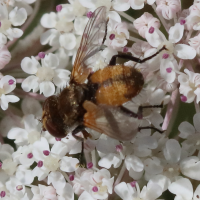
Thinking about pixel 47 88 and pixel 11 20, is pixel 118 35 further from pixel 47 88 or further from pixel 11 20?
pixel 11 20

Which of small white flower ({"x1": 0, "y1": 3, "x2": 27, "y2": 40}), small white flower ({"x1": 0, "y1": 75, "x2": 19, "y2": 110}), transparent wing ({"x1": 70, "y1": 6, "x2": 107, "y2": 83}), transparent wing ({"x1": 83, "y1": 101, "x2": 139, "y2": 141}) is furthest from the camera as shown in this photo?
small white flower ({"x1": 0, "y1": 3, "x2": 27, "y2": 40})

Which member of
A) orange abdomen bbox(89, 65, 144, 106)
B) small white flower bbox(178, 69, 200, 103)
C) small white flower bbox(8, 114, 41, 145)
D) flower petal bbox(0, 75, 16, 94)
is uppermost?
orange abdomen bbox(89, 65, 144, 106)

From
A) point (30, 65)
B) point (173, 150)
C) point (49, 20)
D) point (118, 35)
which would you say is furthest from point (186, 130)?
point (49, 20)

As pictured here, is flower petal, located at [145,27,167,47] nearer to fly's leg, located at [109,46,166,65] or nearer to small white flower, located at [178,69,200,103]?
fly's leg, located at [109,46,166,65]

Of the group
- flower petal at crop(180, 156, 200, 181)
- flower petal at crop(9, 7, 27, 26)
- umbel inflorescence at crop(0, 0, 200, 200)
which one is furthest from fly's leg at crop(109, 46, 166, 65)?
flower petal at crop(9, 7, 27, 26)

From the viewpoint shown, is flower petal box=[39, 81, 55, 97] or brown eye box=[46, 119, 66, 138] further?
flower petal box=[39, 81, 55, 97]

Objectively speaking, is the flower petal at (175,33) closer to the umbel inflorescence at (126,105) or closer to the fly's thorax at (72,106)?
the umbel inflorescence at (126,105)

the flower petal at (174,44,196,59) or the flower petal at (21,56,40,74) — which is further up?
the flower petal at (174,44,196,59)

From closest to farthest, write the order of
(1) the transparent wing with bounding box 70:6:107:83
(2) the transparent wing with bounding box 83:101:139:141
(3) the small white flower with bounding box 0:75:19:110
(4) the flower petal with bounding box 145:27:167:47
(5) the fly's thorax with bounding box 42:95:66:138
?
(2) the transparent wing with bounding box 83:101:139:141 < (5) the fly's thorax with bounding box 42:95:66:138 < (1) the transparent wing with bounding box 70:6:107:83 < (4) the flower petal with bounding box 145:27:167:47 < (3) the small white flower with bounding box 0:75:19:110
